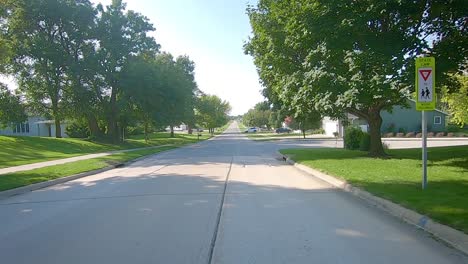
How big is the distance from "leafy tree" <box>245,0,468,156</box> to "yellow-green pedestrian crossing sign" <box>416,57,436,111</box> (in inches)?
201

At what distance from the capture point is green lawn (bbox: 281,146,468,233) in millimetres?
A: 7441

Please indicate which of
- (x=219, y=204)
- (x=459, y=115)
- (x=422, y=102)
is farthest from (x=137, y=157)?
(x=459, y=115)

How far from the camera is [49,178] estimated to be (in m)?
15.4

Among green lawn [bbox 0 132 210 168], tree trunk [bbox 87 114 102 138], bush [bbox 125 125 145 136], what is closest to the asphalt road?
green lawn [bbox 0 132 210 168]

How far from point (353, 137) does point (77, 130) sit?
44280mm

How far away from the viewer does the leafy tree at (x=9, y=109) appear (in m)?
37.6

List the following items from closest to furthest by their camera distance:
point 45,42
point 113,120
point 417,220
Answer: point 417,220 < point 45,42 < point 113,120

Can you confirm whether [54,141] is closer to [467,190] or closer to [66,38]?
[66,38]

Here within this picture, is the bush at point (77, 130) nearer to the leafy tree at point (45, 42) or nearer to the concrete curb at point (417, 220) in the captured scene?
the leafy tree at point (45, 42)

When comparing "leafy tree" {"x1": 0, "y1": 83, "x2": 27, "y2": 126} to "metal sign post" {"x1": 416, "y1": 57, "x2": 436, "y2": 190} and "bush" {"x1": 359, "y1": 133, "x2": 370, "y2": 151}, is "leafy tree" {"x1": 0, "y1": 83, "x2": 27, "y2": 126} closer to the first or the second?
"bush" {"x1": 359, "y1": 133, "x2": 370, "y2": 151}

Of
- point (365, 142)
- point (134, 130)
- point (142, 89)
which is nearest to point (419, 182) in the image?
point (365, 142)

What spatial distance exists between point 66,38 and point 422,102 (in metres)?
38.5

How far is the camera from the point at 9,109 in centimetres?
3831

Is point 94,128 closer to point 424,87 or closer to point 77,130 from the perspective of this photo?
point 77,130
